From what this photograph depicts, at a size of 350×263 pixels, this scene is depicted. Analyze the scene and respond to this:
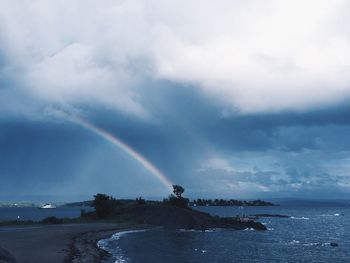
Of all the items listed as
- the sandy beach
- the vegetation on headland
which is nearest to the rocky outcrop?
the vegetation on headland

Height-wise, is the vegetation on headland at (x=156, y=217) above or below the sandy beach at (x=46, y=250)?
above

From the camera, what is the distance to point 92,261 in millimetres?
59188

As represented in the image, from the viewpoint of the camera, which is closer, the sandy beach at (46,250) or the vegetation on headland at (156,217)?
the sandy beach at (46,250)

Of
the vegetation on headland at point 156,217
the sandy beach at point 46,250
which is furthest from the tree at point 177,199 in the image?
the sandy beach at point 46,250

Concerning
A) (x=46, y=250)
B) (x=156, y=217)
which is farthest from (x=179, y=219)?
(x=46, y=250)

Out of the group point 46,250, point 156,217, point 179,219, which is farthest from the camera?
point 156,217

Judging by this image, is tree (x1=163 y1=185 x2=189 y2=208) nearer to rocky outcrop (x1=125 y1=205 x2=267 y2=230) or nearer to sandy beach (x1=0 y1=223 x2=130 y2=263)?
rocky outcrop (x1=125 y1=205 x2=267 y2=230)

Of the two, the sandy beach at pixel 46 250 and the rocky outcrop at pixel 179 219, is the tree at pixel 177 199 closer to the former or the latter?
the rocky outcrop at pixel 179 219

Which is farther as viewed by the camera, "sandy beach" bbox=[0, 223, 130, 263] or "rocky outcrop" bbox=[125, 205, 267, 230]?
"rocky outcrop" bbox=[125, 205, 267, 230]

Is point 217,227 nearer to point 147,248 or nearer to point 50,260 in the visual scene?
point 147,248

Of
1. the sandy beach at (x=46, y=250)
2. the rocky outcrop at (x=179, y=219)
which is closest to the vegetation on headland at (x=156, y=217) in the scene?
the rocky outcrop at (x=179, y=219)

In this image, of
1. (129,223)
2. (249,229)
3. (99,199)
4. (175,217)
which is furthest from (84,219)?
(249,229)

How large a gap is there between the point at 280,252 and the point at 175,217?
68302 mm

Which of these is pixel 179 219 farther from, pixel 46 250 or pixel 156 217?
pixel 46 250
